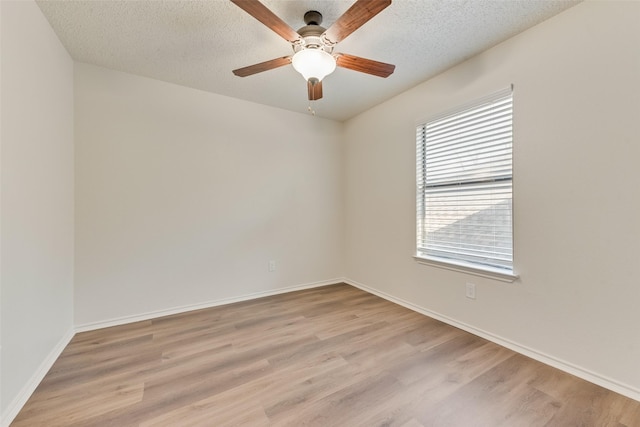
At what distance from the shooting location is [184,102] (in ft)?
9.01

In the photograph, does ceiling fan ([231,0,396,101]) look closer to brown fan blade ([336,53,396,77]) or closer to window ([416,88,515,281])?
brown fan blade ([336,53,396,77])

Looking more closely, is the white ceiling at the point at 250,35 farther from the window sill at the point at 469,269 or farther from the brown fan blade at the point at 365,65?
the window sill at the point at 469,269

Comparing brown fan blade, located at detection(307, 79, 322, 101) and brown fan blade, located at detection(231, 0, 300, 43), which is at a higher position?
brown fan blade, located at detection(231, 0, 300, 43)

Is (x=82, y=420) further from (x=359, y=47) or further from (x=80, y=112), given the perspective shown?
(x=359, y=47)

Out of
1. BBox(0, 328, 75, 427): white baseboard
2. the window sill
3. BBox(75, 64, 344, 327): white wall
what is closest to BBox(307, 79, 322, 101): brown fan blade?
BBox(75, 64, 344, 327): white wall

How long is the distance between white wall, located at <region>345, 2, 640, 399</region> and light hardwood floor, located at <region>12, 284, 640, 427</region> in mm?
215

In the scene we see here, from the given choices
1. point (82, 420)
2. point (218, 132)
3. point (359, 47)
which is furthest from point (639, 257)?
point (218, 132)

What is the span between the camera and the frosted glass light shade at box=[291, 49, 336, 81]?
1.63 metres

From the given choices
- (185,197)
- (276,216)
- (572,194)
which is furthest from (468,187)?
(185,197)

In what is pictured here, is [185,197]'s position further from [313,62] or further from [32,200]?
[313,62]

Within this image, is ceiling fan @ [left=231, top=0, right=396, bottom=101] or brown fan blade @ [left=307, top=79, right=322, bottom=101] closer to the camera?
ceiling fan @ [left=231, top=0, right=396, bottom=101]

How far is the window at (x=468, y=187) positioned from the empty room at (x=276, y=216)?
0.06ft

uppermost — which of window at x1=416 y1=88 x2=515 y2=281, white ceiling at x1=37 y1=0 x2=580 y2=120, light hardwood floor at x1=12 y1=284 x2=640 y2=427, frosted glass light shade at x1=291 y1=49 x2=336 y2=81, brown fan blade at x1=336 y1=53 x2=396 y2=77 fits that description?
white ceiling at x1=37 y1=0 x2=580 y2=120

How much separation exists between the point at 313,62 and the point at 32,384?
2583mm
